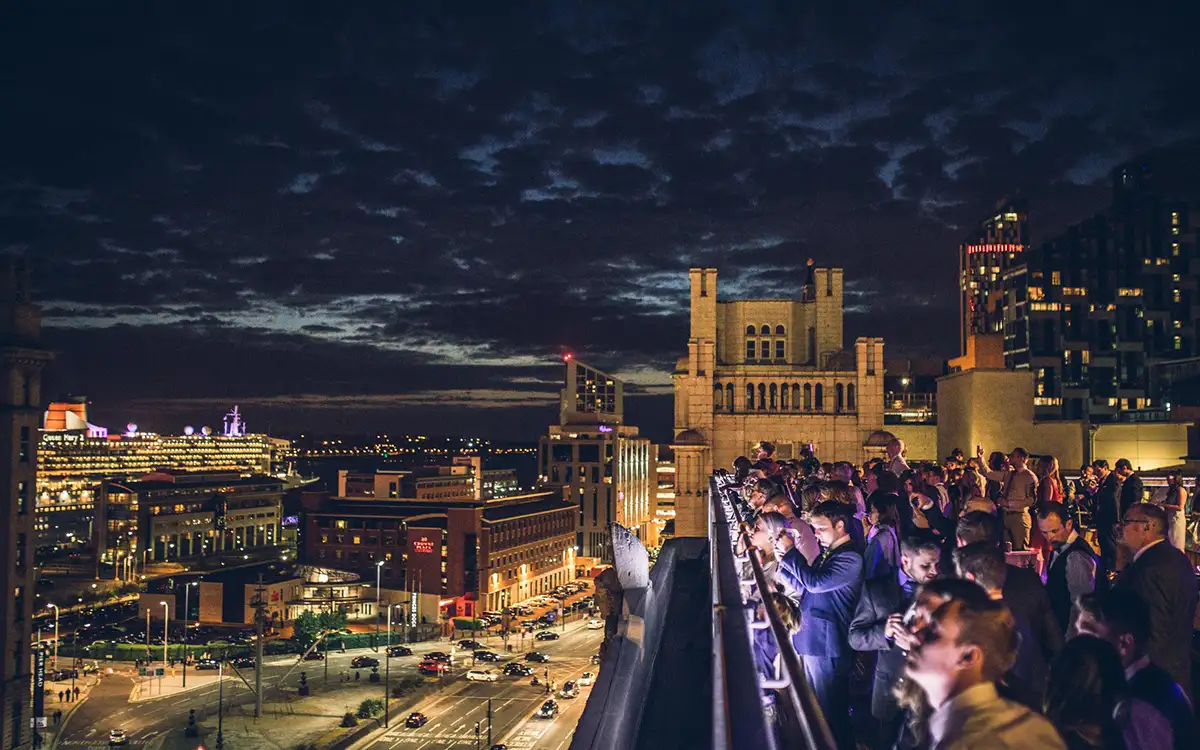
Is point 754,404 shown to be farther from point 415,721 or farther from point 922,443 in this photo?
point 415,721

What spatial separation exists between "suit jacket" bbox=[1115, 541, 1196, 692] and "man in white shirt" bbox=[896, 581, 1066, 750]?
3063 millimetres

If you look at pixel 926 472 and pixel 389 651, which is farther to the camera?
pixel 389 651

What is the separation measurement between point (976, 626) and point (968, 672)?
14cm

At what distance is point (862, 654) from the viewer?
23.9 feet

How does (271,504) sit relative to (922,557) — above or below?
below

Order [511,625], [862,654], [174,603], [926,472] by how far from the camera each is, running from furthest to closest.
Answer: [511,625]
[174,603]
[926,472]
[862,654]

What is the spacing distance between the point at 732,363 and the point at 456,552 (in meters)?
50.5

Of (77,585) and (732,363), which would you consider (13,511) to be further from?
(77,585)

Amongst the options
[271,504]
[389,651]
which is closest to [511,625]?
[389,651]

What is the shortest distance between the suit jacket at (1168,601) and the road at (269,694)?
5308 cm

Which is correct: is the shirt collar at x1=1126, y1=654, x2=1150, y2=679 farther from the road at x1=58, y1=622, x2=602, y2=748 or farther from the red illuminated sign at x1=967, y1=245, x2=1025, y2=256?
the red illuminated sign at x1=967, y1=245, x2=1025, y2=256

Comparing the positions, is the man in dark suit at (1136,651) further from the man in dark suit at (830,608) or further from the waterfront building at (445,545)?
the waterfront building at (445,545)

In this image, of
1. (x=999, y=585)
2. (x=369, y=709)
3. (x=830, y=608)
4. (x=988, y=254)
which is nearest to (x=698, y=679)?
(x=830, y=608)

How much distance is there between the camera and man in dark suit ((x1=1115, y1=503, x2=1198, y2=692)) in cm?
538
